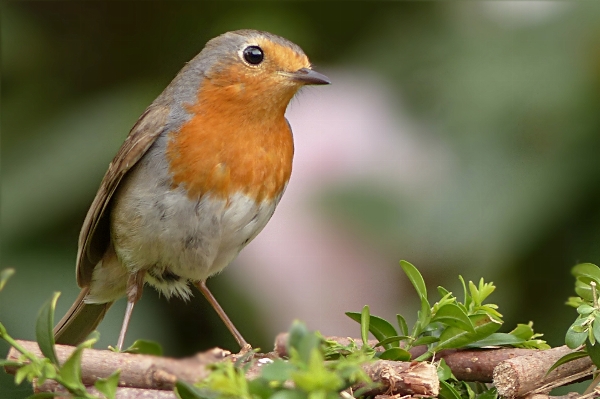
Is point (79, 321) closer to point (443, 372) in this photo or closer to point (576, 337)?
point (443, 372)

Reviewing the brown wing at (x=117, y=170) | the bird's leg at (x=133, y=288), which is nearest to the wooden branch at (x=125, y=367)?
the brown wing at (x=117, y=170)

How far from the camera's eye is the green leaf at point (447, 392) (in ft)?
5.91

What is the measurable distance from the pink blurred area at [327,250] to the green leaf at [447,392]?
161cm

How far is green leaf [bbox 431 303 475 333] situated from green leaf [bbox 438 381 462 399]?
0.14m

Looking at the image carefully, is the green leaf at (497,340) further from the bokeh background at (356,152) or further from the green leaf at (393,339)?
the bokeh background at (356,152)

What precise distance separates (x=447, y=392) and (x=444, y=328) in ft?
0.63

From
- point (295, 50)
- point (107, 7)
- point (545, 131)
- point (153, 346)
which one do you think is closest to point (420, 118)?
point (545, 131)

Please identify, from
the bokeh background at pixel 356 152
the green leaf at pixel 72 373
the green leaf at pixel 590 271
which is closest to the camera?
the green leaf at pixel 72 373

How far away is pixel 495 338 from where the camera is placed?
1972 millimetres

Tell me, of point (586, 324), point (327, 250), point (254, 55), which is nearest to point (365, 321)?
point (586, 324)

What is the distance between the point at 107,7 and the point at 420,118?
154 centimetres

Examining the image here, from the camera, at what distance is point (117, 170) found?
274cm

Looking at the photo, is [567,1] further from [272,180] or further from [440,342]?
[440,342]

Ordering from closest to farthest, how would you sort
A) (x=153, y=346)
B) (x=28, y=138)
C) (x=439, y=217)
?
(x=153, y=346), (x=439, y=217), (x=28, y=138)
